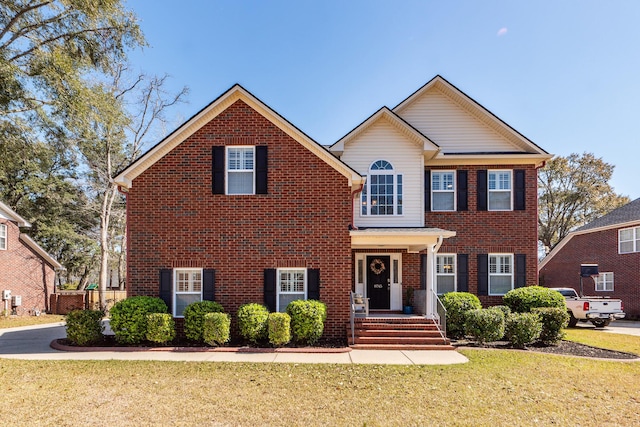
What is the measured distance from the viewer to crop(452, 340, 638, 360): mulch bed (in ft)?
34.6

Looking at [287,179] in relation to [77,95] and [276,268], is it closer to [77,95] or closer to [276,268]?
[276,268]

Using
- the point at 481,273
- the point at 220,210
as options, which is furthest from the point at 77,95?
the point at 481,273

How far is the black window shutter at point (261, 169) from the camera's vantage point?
39.7 ft

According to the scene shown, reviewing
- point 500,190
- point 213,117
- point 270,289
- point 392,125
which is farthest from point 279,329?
point 500,190

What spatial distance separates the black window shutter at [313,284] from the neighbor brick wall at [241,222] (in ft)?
0.48

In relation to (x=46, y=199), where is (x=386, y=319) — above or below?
below

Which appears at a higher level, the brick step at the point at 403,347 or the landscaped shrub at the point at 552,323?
the landscaped shrub at the point at 552,323

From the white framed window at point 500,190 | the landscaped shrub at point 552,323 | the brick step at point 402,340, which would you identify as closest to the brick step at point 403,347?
the brick step at point 402,340

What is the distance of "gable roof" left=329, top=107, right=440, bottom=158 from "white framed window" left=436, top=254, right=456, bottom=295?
12.7 ft

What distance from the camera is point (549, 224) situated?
3875 cm

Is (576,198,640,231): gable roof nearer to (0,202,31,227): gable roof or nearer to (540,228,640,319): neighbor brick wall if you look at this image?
(540,228,640,319): neighbor brick wall

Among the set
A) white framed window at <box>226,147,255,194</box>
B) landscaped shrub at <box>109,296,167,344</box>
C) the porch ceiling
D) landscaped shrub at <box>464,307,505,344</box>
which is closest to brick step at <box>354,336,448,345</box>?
landscaped shrub at <box>464,307,505,344</box>

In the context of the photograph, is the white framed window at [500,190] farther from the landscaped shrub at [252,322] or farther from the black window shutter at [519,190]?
the landscaped shrub at [252,322]

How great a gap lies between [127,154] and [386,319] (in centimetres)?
2436
